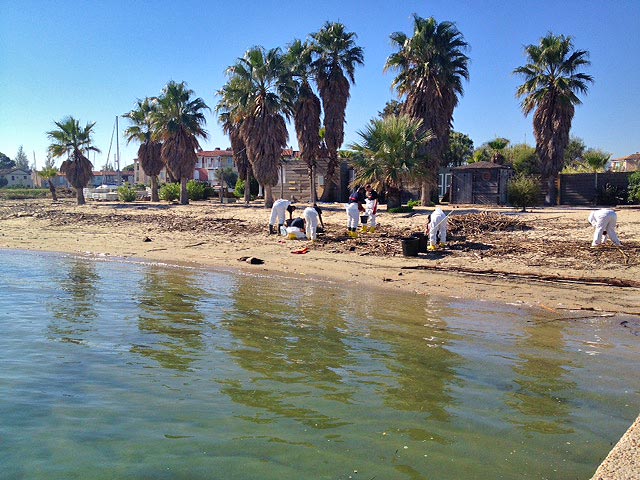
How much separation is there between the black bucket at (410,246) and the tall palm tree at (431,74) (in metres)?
11.3

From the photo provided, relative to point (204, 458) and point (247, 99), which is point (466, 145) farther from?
point (204, 458)

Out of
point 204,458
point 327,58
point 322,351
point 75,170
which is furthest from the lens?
point 75,170

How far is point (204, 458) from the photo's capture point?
4512 mm

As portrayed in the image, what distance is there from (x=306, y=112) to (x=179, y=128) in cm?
866

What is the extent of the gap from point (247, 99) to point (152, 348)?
22.8 m

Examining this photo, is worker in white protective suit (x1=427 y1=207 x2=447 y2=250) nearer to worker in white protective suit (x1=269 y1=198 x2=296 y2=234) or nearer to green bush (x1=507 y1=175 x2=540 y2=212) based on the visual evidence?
worker in white protective suit (x1=269 y1=198 x2=296 y2=234)

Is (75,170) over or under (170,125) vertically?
under

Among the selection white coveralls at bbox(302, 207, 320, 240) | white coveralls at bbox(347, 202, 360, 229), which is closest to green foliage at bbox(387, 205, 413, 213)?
white coveralls at bbox(347, 202, 360, 229)

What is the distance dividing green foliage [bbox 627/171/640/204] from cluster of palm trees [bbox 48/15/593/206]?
3.91 metres

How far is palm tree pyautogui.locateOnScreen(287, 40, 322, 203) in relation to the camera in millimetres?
31547

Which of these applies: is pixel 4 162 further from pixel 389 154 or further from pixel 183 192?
pixel 389 154

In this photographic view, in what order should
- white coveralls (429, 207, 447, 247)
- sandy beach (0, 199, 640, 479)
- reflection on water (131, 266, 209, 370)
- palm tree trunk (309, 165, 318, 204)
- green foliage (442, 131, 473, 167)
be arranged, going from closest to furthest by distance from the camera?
reflection on water (131, 266, 209, 370)
sandy beach (0, 199, 640, 479)
white coveralls (429, 207, 447, 247)
palm tree trunk (309, 165, 318, 204)
green foliage (442, 131, 473, 167)

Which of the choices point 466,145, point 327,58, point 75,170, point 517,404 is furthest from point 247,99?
point 466,145

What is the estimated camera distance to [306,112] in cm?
3169
